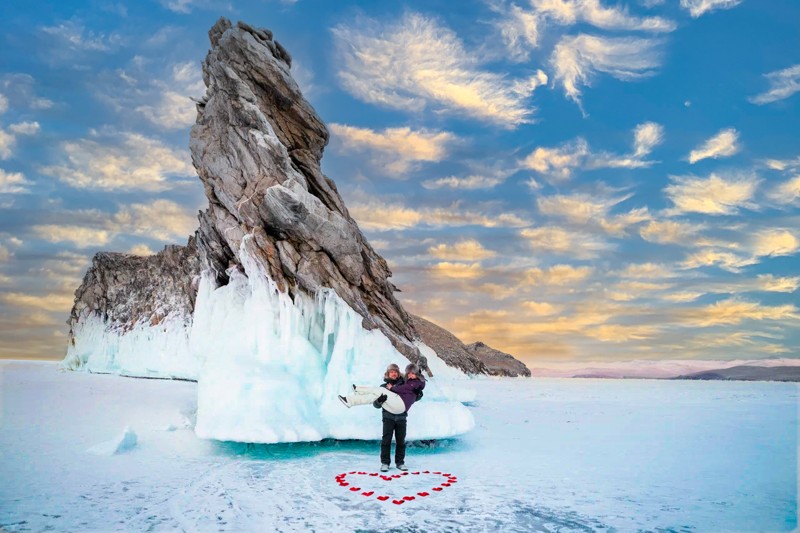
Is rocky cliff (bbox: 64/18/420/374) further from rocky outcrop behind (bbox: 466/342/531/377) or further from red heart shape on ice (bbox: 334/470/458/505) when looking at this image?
rocky outcrop behind (bbox: 466/342/531/377)

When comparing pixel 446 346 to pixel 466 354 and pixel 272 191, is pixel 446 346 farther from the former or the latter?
pixel 272 191

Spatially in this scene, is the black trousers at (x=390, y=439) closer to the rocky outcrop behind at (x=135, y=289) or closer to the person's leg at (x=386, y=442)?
the person's leg at (x=386, y=442)

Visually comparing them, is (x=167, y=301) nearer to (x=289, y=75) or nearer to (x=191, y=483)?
(x=289, y=75)

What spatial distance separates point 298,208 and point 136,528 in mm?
12027

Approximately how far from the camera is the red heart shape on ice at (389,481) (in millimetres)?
9469

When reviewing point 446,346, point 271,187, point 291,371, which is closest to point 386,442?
point 291,371

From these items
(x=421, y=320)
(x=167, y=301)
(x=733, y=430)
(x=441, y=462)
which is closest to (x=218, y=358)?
(x=441, y=462)

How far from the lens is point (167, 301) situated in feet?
208

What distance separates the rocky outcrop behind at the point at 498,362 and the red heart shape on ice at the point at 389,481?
103283mm

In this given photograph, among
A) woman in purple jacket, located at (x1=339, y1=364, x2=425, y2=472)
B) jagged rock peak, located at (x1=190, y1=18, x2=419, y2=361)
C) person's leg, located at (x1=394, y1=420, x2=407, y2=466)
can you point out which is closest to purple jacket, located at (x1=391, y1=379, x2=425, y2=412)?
woman in purple jacket, located at (x1=339, y1=364, x2=425, y2=472)

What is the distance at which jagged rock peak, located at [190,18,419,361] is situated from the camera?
18625mm

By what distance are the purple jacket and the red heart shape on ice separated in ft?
5.18

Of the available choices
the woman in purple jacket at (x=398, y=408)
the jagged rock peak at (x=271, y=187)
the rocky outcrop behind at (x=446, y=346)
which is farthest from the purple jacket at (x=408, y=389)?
the rocky outcrop behind at (x=446, y=346)

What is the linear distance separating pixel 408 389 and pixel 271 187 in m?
9.34
